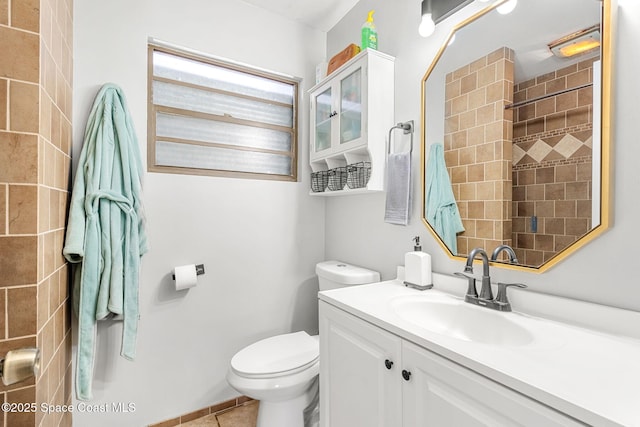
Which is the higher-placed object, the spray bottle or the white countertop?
the spray bottle

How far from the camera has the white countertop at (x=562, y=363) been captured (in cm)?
55

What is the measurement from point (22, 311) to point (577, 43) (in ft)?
6.27

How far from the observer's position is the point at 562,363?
0.69 metres

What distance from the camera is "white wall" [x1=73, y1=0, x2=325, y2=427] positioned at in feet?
5.03

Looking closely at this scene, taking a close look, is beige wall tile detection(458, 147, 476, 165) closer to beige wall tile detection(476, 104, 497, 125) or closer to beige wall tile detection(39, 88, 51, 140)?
beige wall tile detection(476, 104, 497, 125)

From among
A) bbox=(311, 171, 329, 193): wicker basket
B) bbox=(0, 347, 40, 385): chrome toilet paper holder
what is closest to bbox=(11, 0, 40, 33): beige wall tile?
bbox=(0, 347, 40, 385): chrome toilet paper holder

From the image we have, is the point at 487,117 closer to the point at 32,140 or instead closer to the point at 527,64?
the point at 527,64

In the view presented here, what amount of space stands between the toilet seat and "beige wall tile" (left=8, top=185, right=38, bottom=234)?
992 millimetres

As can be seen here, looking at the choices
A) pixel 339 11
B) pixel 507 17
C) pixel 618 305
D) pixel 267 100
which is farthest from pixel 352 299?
pixel 339 11

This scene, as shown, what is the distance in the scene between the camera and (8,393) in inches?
32.8

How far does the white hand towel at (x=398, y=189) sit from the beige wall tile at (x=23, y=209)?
55.6 inches

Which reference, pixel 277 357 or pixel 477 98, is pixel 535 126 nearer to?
pixel 477 98

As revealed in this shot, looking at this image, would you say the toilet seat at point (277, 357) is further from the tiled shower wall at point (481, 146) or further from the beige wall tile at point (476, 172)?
the beige wall tile at point (476, 172)

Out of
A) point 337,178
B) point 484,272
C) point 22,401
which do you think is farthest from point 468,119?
point 22,401
